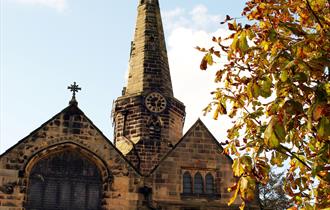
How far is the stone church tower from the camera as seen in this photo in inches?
823

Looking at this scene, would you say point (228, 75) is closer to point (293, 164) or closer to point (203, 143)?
point (293, 164)

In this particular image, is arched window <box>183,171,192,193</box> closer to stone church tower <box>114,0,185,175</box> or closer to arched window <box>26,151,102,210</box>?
arched window <box>26,151,102,210</box>

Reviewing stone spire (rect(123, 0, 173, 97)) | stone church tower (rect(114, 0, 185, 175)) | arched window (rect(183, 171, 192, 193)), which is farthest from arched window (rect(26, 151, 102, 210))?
stone spire (rect(123, 0, 173, 97))

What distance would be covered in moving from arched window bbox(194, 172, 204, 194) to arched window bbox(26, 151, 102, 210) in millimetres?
3246

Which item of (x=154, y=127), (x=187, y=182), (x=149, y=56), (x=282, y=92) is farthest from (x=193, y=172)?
(x=282, y=92)

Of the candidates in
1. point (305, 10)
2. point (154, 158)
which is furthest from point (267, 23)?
point (154, 158)

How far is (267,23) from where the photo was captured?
21.9 ft

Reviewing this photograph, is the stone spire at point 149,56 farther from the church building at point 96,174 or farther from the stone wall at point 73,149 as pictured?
the stone wall at point 73,149

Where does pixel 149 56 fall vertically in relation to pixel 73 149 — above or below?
above

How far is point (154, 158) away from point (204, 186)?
4149mm

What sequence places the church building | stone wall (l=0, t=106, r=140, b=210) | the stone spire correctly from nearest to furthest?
1. stone wall (l=0, t=106, r=140, b=210)
2. the church building
3. the stone spire

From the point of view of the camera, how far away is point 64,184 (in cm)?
1641

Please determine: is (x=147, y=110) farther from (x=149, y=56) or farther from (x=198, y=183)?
(x=198, y=183)

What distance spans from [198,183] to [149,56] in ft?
26.2
